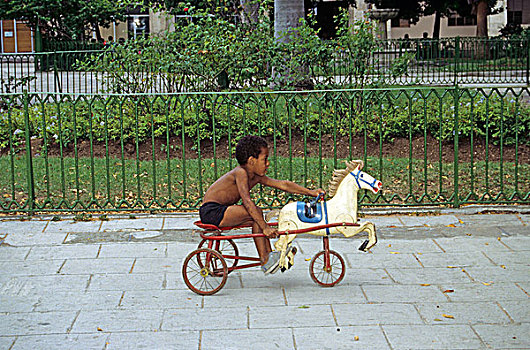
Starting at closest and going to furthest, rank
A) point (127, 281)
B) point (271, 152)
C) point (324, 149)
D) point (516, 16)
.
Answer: point (127, 281) → point (271, 152) → point (324, 149) → point (516, 16)

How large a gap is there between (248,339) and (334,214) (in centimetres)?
133

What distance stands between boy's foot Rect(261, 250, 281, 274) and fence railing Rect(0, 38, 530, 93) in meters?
5.96

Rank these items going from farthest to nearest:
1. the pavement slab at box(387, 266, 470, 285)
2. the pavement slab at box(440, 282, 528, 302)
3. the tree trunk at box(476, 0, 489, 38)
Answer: the tree trunk at box(476, 0, 489, 38)
the pavement slab at box(387, 266, 470, 285)
the pavement slab at box(440, 282, 528, 302)

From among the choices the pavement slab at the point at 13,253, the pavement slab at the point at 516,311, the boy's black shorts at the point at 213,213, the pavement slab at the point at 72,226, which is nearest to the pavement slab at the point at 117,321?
the boy's black shorts at the point at 213,213

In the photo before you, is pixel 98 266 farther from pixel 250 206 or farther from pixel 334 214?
pixel 334 214

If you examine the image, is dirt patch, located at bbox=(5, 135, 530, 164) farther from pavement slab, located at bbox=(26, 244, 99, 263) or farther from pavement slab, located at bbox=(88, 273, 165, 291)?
pavement slab, located at bbox=(88, 273, 165, 291)

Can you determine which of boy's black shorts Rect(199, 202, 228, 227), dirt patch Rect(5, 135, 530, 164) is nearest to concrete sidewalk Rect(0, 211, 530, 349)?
boy's black shorts Rect(199, 202, 228, 227)

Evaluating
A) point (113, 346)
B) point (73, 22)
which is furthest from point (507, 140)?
point (73, 22)

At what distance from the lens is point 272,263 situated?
6.04m

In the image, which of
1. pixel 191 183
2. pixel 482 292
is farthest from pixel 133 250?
pixel 482 292

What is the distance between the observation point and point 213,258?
6.59 m

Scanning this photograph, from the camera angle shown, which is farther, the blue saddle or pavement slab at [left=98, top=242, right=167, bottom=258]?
pavement slab at [left=98, top=242, right=167, bottom=258]

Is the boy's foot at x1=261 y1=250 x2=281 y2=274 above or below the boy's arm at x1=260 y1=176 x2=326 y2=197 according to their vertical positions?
below

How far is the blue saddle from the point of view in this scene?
6.07 metres
